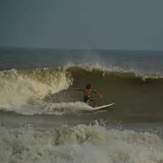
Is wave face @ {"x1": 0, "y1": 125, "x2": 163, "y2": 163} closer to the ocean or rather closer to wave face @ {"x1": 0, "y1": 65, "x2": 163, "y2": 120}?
the ocean

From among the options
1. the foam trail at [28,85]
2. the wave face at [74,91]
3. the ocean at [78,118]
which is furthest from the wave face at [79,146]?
the foam trail at [28,85]

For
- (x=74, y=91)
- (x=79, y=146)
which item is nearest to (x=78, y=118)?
(x=79, y=146)

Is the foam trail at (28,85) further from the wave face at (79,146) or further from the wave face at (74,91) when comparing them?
the wave face at (79,146)

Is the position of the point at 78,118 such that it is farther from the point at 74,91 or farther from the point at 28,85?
the point at 28,85

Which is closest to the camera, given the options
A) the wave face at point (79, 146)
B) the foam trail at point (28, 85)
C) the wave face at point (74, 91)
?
the wave face at point (79, 146)

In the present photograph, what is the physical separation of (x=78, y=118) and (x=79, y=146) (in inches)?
188

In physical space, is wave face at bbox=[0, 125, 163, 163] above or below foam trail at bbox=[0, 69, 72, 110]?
below

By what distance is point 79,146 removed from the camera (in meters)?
8.80

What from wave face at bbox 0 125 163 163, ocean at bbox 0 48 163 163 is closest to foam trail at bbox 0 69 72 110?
ocean at bbox 0 48 163 163

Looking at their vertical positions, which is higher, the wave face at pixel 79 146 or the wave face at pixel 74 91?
the wave face at pixel 74 91

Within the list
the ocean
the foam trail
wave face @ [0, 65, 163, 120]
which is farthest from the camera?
the foam trail

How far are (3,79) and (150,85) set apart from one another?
6.19 m

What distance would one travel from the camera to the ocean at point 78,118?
8.48 metres

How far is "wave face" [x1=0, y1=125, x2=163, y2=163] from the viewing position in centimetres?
827
